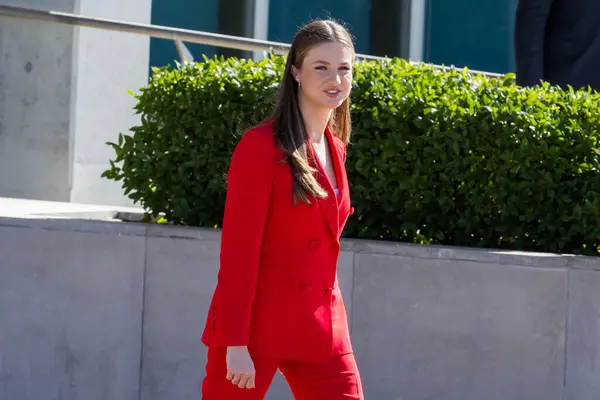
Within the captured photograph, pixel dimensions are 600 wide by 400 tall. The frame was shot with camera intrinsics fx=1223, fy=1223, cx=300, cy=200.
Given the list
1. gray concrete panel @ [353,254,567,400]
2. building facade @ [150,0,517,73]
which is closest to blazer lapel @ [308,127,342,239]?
gray concrete panel @ [353,254,567,400]

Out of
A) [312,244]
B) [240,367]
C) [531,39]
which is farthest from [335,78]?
[531,39]

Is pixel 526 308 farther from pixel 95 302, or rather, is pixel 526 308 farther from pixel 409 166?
pixel 95 302

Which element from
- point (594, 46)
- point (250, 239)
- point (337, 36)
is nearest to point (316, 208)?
point (250, 239)

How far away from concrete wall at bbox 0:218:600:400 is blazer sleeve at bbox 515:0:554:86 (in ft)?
4.94

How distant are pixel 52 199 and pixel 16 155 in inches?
14.5

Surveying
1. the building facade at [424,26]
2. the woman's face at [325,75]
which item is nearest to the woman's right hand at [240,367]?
the woman's face at [325,75]

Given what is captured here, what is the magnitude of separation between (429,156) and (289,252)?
2188 mm

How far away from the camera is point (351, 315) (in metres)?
5.38

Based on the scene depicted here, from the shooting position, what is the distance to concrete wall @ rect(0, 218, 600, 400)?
5211 millimetres

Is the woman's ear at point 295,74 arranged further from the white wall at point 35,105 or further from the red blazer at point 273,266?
the white wall at point 35,105

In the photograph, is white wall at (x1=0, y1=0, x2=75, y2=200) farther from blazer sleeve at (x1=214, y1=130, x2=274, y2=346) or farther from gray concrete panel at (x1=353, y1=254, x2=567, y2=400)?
blazer sleeve at (x1=214, y1=130, x2=274, y2=346)

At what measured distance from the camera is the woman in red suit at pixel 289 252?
3311mm

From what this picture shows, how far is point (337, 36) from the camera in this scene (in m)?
3.53

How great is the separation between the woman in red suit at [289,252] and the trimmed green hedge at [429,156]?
1.96 metres
